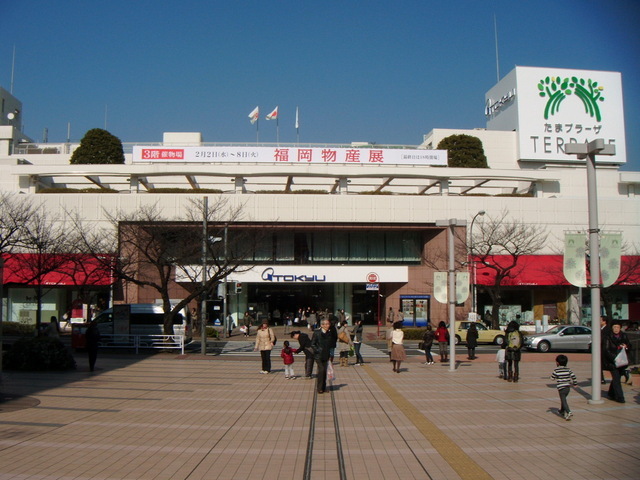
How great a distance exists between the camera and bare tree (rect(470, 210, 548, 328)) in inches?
1635

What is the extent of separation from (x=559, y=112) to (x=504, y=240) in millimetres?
23974

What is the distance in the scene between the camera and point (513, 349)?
16.7m

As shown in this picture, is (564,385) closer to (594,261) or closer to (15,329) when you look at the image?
Result: (594,261)

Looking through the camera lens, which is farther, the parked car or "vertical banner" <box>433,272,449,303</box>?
the parked car

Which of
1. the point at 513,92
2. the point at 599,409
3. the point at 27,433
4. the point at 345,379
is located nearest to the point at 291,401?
the point at 345,379

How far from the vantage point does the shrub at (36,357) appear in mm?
18500

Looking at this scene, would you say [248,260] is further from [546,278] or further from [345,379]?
[345,379]

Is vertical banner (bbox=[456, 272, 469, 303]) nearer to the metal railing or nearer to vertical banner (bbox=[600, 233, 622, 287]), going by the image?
vertical banner (bbox=[600, 233, 622, 287])

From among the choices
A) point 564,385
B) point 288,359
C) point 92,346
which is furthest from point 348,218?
point 564,385

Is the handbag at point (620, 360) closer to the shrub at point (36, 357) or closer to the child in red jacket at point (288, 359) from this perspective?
the child in red jacket at point (288, 359)

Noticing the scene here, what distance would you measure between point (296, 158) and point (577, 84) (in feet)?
113

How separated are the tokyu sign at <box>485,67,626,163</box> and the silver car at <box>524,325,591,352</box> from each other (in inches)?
1349

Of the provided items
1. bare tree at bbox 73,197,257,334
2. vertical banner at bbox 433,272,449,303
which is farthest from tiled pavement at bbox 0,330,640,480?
bare tree at bbox 73,197,257,334

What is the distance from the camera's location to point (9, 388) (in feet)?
48.8
